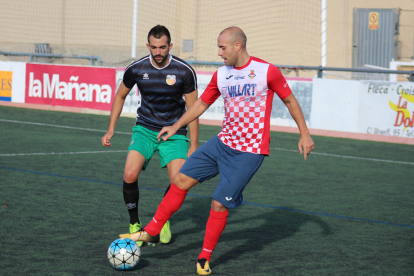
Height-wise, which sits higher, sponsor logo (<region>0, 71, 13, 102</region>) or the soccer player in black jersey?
sponsor logo (<region>0, 71, 13, 102</region>)

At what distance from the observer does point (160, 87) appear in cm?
540

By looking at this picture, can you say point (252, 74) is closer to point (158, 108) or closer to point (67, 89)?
point (158, 108)

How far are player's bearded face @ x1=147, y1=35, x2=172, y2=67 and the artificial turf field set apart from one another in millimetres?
1665

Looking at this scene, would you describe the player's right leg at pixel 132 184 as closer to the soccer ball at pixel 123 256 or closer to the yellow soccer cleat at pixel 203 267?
the soccer ball at pixel 123 256

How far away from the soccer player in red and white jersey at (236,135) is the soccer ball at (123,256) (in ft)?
0.87

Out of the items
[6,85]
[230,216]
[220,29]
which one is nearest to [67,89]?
[6,85]

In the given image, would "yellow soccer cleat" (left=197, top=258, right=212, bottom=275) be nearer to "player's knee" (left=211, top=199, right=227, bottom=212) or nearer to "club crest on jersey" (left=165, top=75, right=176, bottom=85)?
"player's knee" (left=211, top=199, right=227, bottom=212)

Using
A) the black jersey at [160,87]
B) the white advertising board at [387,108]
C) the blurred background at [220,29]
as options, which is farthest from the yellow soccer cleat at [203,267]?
the blurred background at [220,29]

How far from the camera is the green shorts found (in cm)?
538

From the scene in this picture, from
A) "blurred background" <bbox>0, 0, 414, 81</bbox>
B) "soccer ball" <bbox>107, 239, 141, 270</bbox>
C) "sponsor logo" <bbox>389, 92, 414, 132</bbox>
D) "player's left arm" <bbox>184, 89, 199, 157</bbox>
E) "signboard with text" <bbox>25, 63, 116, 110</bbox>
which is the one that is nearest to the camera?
"soccer ball" <bbox>107, 239, 141, 270</bbox>

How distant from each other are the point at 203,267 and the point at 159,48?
6.45 ft

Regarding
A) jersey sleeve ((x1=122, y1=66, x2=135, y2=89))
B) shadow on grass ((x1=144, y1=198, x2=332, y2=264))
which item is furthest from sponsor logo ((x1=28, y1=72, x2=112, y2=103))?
jersey sleeve ((x1=122, y1=66, x2=135, y2=89))

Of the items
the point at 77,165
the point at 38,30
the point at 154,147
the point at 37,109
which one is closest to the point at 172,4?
the point at 38,30

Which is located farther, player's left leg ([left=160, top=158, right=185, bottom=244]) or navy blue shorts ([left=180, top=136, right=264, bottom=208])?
player's left leg ([left=160, top=158, right=185, bottom=244])
